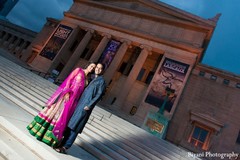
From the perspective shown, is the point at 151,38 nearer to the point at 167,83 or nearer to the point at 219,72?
the point at 167,83

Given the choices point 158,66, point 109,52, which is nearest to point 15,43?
point 109,52

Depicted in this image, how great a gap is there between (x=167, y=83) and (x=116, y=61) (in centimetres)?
641

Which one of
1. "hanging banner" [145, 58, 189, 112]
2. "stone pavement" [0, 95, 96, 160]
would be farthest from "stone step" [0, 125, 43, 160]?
"hanging banner" [145, 58, 189, 112]

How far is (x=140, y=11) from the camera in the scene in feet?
76.7

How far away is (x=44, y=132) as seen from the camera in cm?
380

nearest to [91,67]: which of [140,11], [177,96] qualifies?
[177,96]

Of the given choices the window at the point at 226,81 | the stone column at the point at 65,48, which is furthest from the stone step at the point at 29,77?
the window at the point at 226,81

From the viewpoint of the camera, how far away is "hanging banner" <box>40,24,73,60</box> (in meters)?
24.1

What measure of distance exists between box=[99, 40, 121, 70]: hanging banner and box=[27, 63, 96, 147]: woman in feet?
56.3

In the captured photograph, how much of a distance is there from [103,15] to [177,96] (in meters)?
14.7

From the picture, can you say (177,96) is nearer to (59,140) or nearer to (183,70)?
(183,70)

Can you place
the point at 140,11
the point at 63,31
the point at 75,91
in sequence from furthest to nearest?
1. the point at 63,31
2. the point at 140,11
3. the point at 75,91

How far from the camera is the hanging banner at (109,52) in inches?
840

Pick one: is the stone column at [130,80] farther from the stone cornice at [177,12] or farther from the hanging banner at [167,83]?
the stone cornice at [177,12]
